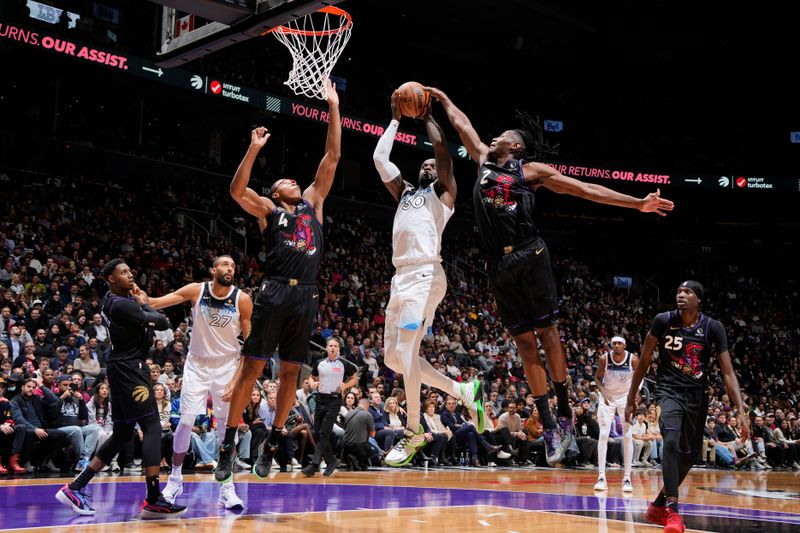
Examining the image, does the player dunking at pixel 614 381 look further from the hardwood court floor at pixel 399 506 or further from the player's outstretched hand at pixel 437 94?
the player's outstretched hand at pixel 437 94

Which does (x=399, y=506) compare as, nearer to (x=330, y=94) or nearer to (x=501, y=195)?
(x=501, y=195)

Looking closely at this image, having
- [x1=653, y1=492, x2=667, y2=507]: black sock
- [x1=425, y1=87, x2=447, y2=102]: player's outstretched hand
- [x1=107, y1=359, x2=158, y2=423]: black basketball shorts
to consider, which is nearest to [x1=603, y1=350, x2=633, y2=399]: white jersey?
[x1=653, y1=492, x2=667, y2=507]: black sock

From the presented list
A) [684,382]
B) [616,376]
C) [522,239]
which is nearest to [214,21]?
[522,239]

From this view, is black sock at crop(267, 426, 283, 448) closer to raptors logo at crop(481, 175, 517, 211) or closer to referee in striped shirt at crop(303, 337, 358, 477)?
raptors logo at crop(481, 175, 517, 211)

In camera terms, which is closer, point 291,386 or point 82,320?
point 291,386

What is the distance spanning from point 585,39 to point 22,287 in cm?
2478

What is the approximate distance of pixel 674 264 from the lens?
32.4 metres

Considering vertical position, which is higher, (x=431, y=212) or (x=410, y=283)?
(x=431, y=212)

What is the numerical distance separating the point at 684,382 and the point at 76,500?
5159 mm

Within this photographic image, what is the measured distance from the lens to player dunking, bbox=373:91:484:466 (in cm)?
650

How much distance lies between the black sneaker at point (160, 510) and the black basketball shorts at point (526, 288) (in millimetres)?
3209

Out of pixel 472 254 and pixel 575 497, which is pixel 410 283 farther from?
pixel 472 254

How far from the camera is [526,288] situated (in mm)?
5629

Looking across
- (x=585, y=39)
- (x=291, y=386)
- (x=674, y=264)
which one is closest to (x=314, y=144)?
(x=585, y=39)
